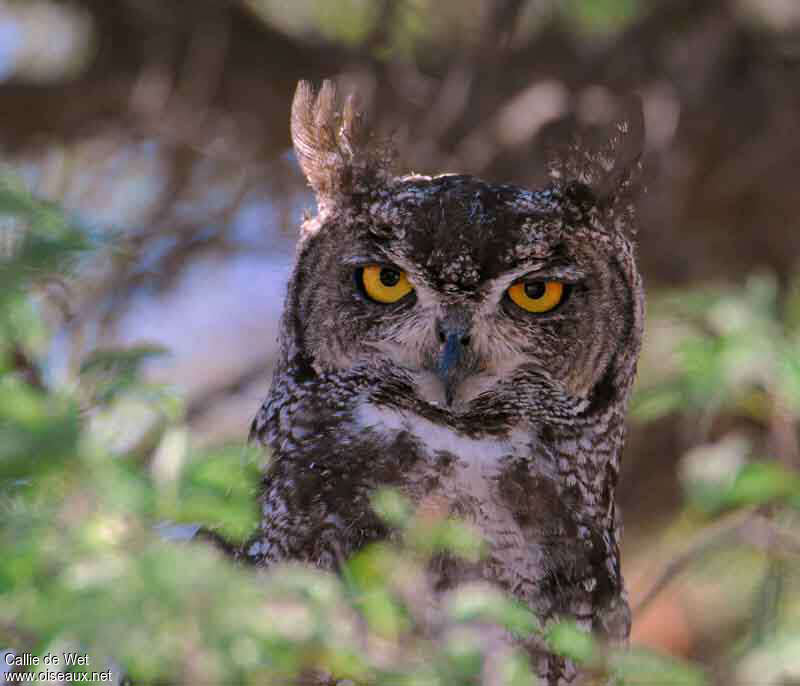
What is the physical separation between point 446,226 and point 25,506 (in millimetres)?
1249

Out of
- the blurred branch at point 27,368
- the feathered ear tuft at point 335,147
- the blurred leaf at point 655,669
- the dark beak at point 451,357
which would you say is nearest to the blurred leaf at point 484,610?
the blurred leaf at point 655,669

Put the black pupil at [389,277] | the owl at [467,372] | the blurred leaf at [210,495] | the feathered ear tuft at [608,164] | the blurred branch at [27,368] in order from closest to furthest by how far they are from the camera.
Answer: the blurred leaf at [210,495]
the blurred branch at [27,368]
the owl at [467,372]
the black pupil at [389,277]
the feathered ear tuft at [608,164]

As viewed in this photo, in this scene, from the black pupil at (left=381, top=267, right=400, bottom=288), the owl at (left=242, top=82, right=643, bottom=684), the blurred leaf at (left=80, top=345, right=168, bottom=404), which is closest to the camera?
the blurred leaf at (left=80, top=345, right=168, bottom=404)

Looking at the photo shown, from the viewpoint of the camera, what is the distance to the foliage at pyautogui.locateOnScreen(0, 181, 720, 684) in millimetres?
1239

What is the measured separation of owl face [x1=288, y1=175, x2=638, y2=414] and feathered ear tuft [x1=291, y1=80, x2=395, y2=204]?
0.19 ft

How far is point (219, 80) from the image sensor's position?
4617 millimetres

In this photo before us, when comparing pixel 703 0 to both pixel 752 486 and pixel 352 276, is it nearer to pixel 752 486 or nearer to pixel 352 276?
pixel 352 276

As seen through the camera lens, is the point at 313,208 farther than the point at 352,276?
Yes

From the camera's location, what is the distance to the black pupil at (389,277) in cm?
250

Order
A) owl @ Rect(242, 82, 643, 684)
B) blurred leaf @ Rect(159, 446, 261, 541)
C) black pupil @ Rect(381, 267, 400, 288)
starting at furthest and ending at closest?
black pupil @ Rect(381, 267, 400, 288), owl @ Rect(242, 82, 643, 684), blurred leaf @ Rect(159, 446, 261, 541)

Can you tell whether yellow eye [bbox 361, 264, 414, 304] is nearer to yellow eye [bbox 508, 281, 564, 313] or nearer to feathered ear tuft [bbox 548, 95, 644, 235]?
yellow eye [bbox 508, 281, 564, 313]

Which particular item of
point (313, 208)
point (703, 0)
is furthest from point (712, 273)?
point (313, 208)

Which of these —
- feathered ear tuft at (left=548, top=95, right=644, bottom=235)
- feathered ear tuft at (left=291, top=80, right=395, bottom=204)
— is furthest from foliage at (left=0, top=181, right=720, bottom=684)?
feathered ear tuft at (left=548, top=95, right=644, bottom=235)

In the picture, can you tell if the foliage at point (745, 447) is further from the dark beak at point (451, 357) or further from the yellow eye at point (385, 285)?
the yellow eye at point (385, 285)
